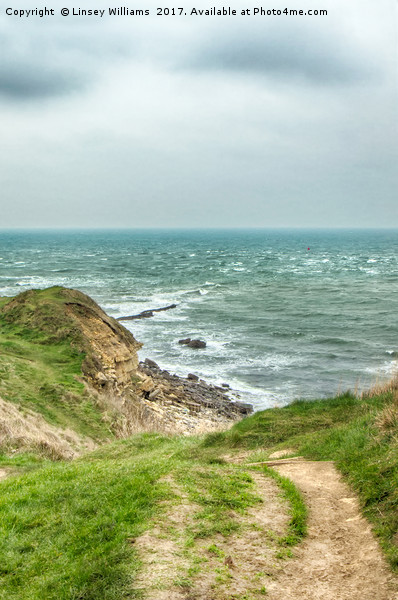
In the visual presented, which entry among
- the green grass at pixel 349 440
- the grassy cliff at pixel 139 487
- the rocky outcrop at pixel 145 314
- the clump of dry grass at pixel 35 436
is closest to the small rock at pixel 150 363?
the rocky outcrop at pixel 145 314

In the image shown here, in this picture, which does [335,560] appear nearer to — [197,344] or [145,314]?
[197,344]

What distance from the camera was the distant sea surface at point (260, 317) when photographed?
1391 inches

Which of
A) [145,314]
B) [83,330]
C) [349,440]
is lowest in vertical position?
[145,314]

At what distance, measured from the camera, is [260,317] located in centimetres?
5256

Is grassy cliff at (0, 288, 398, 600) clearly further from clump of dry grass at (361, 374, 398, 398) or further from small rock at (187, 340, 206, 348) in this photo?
small rock at (187, 340, 206, 348)

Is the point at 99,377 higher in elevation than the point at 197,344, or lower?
higher

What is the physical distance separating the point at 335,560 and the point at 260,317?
45.7 m

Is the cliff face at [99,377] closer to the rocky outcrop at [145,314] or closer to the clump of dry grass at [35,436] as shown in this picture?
the clump of dry grass at [35,436]

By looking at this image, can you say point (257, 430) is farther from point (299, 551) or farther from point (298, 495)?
point (299, 551)

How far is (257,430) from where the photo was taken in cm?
1429

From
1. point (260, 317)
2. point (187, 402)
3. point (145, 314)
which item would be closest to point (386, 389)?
point (187, 402)

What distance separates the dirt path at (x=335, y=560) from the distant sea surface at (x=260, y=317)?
335 inches

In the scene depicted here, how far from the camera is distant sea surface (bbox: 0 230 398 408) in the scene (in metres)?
35.3

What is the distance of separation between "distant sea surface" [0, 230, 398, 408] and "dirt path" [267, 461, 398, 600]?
27.9 ft
